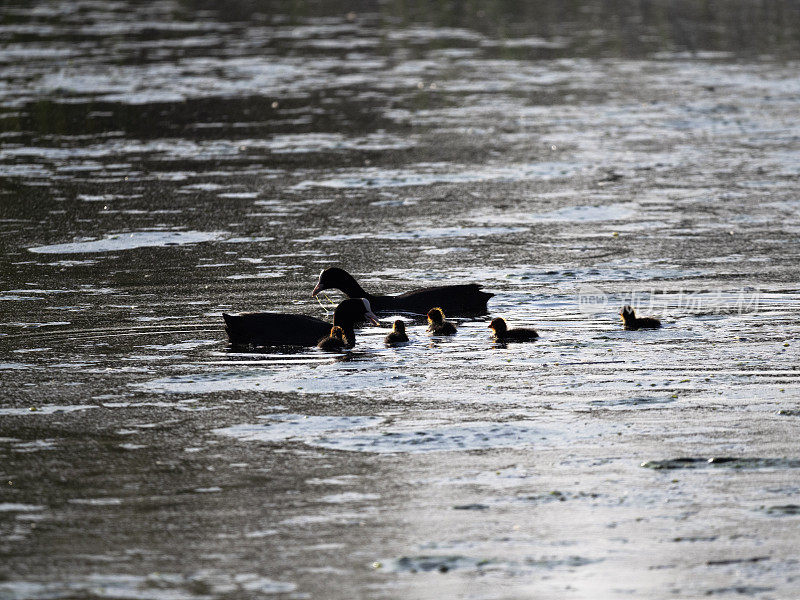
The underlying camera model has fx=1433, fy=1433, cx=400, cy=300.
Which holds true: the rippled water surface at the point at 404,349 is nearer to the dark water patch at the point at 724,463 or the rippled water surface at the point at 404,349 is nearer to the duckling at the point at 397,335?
the dark water patch at the point at 724,463

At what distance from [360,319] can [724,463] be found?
4.81 metres

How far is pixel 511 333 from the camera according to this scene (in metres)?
11.8

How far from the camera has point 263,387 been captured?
34.8ft

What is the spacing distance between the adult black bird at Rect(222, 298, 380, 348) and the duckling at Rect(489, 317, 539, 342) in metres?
1.23

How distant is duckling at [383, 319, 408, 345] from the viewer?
478 inches

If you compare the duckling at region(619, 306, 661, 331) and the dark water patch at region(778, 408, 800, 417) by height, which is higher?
the duckling at region(619, 306, 661, 331)

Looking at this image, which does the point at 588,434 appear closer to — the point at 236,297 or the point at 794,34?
the point at 236,297

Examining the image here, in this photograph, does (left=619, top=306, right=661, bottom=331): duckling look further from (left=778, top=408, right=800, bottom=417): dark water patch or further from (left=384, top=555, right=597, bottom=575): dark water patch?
(left=384, top=555, right=597, bottom=575): dark water patch

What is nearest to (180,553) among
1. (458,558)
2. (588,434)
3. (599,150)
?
(458,558)

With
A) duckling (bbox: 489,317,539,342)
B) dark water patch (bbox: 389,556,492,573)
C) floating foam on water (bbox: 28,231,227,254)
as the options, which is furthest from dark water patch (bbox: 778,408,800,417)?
floating foam on water (bbox: 28,231,227,254)

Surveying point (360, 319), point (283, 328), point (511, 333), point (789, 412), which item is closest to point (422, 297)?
point (360, 319)

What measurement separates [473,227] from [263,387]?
706cm

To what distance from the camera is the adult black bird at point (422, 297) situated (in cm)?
1284

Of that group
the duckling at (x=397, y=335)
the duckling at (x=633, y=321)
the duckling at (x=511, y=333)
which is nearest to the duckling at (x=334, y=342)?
the duckling at (x=397, y=335)
